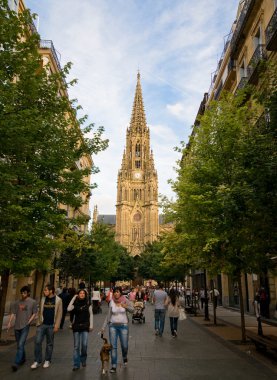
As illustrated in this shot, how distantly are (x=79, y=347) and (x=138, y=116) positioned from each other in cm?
11859

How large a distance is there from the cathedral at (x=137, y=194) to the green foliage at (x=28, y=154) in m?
89.9

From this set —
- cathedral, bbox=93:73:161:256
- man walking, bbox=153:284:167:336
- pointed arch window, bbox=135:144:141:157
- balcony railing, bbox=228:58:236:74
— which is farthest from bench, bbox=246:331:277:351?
pointed arch window, bbox=135:144:141:157

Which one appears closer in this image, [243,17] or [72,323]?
[72,323]

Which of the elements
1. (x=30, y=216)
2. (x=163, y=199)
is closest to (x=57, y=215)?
(x=30, y=216)

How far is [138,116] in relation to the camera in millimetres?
123125

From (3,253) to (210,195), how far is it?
776 centimetres

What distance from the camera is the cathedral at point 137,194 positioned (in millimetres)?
105125

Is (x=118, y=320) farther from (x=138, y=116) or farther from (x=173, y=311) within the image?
(x=138, y=116)

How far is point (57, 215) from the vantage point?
11.2m

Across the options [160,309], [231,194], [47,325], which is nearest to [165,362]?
[47,325]

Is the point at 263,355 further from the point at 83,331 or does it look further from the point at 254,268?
the point at 83,331

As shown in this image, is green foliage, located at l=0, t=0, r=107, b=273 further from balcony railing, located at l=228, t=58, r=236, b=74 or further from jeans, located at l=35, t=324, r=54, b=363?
balcony railing, located at l=228, t=58, r=236, b=74

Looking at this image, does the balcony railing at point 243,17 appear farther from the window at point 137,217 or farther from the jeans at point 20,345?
the window at point 137,217

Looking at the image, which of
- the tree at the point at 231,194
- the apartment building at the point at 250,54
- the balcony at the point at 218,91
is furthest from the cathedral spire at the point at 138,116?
the tree at the point at 231,194
